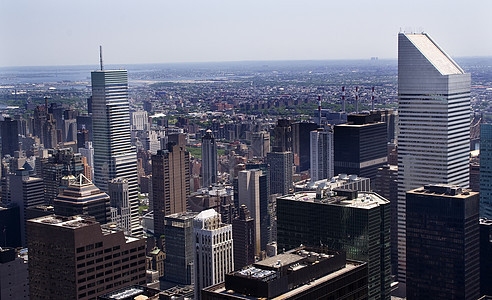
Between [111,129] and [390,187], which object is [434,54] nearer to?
[390,187]

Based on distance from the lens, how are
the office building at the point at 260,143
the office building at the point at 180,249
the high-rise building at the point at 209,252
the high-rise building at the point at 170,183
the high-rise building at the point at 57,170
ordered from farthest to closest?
the office building at the point at 260,143, the high-rise building at the point at 170,183, the high-rise building at the point at 57,170, the office building at the point at 180,249, the high-rise building at the point at 209,252

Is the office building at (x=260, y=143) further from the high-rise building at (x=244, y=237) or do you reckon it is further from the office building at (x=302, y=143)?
the high-rise building at (x=244, y=237)

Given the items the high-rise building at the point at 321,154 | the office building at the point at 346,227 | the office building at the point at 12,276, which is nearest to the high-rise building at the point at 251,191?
the high-rise building at the point at 321,154

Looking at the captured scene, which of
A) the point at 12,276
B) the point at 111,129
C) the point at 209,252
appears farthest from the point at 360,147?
the point at 12,276

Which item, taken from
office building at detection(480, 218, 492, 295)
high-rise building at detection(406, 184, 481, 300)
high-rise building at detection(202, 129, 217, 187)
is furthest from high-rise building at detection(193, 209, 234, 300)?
high-rise building at detection(202, 129, 217, 187)

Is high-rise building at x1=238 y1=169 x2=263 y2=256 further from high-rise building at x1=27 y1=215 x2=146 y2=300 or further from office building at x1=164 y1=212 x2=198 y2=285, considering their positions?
high-rise building at x1=27 y1=215 x2=146 y2=300

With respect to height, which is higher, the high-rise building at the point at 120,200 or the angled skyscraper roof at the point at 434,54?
the angled skyscraper roof at the point at 434,54
